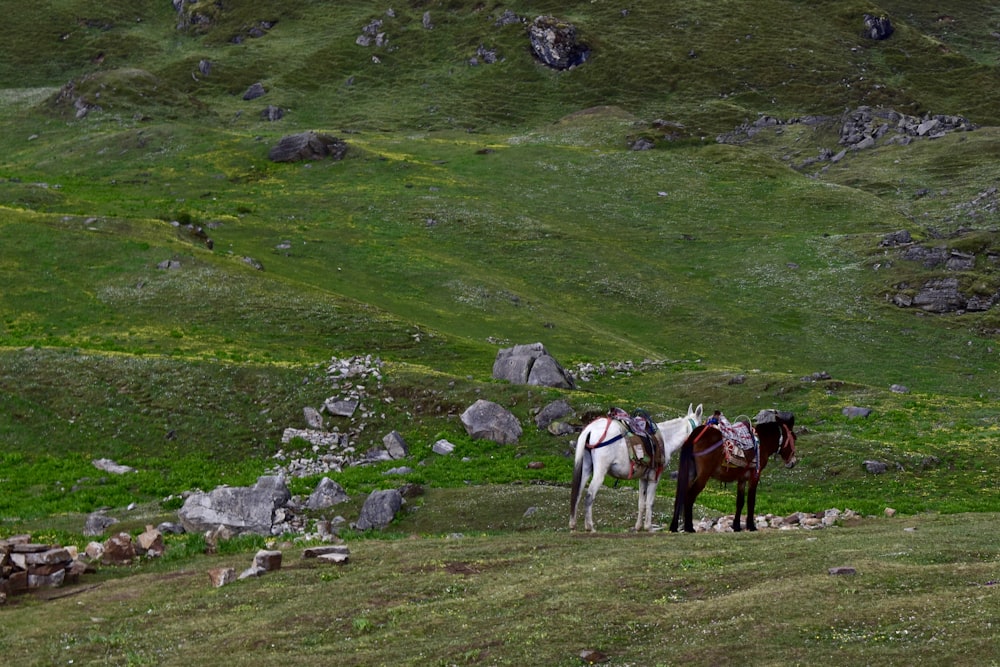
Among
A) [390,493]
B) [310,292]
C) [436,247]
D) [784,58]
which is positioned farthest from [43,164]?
[784,58]

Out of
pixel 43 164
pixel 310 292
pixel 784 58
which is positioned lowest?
pixel 310 292

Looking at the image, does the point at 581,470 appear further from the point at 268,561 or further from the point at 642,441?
the point at 268,561

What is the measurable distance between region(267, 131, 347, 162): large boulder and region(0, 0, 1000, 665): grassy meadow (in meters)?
2.88

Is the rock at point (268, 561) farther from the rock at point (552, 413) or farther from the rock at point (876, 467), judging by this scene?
the rock at point (876, 467)

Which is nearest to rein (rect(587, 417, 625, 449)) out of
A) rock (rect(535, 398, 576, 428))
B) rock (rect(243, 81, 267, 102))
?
rock (rect(535, 398, 576, 428))

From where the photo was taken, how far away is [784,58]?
197 meters

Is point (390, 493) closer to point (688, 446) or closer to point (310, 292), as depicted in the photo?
point (688, 446)

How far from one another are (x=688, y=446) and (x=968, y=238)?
78919mm

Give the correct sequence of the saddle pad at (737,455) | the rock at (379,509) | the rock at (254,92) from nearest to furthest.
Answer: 1. the saddle pad at (737,455)
2. the rock at (379,509)
3. the rock at (254,92)

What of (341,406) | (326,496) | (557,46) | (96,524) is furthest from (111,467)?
(557,46)

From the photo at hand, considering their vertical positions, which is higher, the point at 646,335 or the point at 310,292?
the point at 310,292

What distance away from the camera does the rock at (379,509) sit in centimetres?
3278

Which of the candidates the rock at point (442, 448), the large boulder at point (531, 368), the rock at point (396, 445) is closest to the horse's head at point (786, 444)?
the rock at point (442, 448)

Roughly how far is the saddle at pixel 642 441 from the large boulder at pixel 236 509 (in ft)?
44.0
